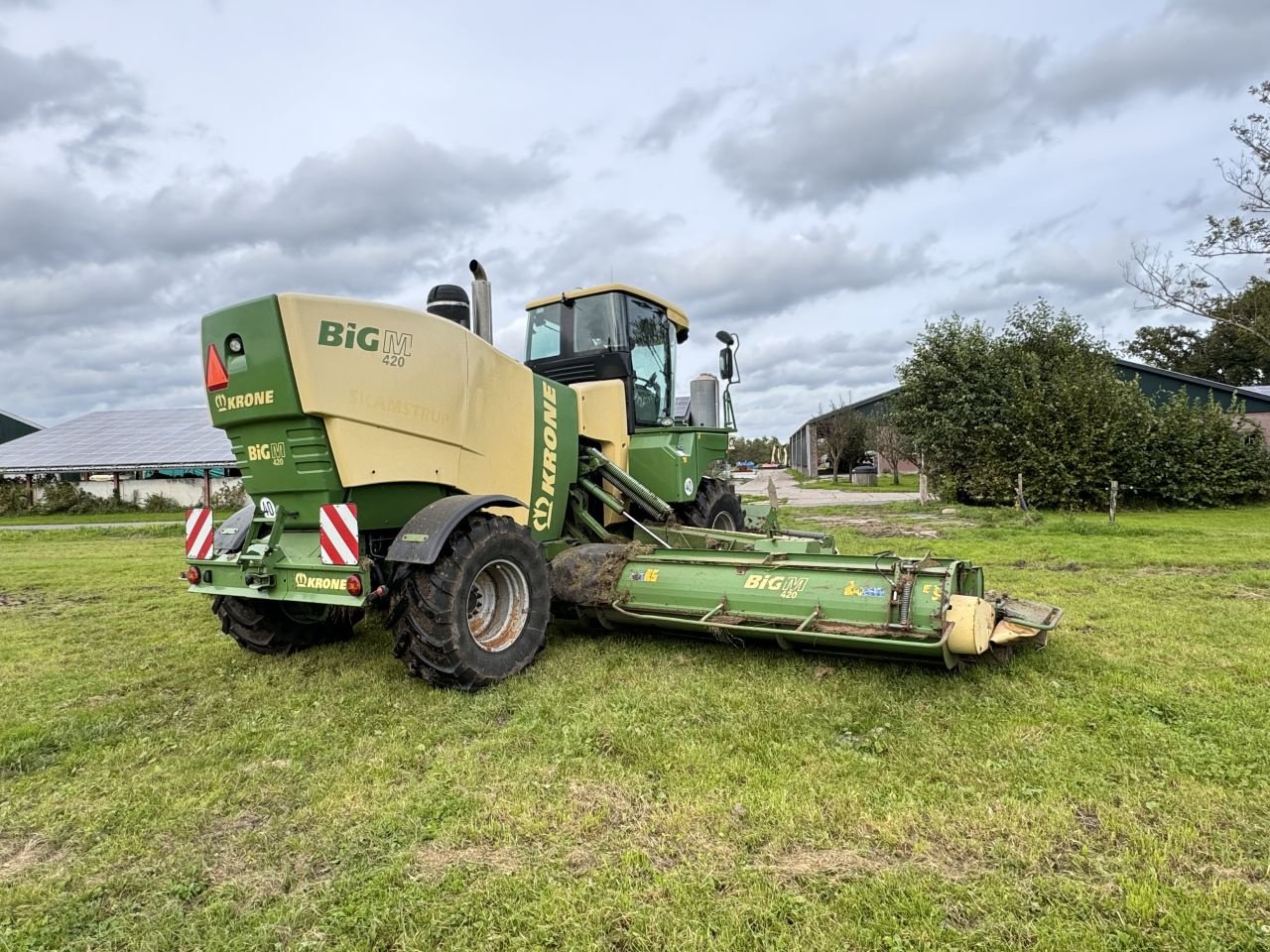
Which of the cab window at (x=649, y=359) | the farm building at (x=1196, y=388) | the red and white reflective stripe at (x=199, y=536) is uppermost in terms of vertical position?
the farm building at (x=1196, y=388)

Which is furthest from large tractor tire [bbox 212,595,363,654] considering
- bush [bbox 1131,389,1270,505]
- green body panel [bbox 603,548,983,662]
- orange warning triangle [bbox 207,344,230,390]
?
bush [bbox 1131,389,1270,505]

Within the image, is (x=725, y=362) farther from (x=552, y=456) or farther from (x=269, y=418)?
(x=269, y=418)

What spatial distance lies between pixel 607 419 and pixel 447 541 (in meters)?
2.59

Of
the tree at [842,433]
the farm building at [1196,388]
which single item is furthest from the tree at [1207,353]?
the tree at [842,433]

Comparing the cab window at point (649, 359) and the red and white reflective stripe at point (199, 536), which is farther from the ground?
the cab window at point (649, 359)

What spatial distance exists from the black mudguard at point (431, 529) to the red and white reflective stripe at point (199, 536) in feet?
4.21

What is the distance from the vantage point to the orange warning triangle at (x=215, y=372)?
421 centimetres

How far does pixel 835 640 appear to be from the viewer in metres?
4.28

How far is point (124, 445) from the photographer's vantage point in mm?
30547

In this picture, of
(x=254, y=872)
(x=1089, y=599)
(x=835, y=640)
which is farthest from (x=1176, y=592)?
(x=254, y=872)

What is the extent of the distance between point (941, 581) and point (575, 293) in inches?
164

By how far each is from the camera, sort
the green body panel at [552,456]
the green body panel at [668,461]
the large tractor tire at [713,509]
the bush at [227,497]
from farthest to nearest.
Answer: the bush at [227,497]
the large tractor tire at [713,509]
the green body panel at [668,461]
the green body panel at [552,456]

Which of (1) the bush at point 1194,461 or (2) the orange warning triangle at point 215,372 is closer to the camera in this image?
(2) the orange warning triangle at point 215,372

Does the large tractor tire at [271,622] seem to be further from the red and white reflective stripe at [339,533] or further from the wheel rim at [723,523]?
the wheel rim at [723,523]
